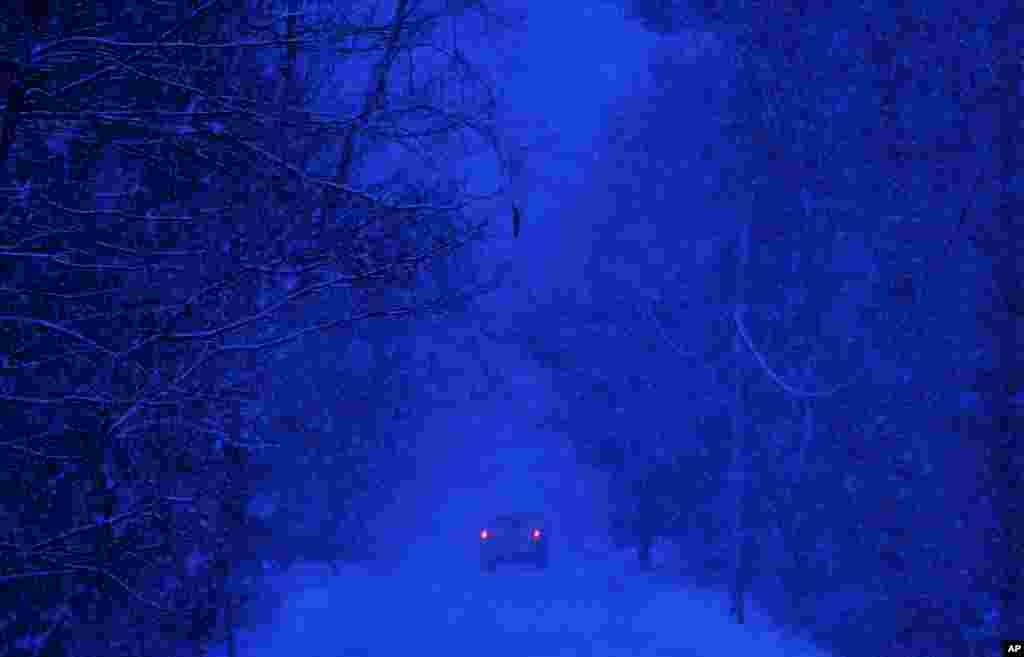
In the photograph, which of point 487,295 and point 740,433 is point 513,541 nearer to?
point 740,433

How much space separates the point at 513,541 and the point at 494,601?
13.6 ft

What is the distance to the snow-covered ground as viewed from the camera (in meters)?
12.5

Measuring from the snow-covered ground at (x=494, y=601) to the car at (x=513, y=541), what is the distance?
0.47 metres

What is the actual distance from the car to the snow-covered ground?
0.47 meters

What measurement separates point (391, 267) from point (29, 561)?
1.97m

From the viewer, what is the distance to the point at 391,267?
3.41 m

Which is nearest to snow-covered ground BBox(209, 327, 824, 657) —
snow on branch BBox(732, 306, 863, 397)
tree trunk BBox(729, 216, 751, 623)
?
tree trunk BBox(729, 216, 751, 623)

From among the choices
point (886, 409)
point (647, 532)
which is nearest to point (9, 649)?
point (886, 409)

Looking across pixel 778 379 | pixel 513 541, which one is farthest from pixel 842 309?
pixel 513 541

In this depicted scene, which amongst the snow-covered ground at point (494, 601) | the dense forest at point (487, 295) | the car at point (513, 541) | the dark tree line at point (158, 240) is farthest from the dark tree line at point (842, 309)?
the dark tree line at point (158, 240)

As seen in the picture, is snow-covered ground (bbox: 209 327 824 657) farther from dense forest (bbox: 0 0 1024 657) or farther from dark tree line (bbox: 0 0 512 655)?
dark tree line (bbox: 0 0 512 655)

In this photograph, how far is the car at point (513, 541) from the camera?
20.3m

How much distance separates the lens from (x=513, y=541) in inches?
800

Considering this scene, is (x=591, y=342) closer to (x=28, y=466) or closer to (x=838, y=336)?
(x=838, y=336)
